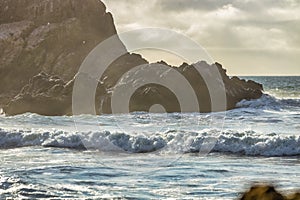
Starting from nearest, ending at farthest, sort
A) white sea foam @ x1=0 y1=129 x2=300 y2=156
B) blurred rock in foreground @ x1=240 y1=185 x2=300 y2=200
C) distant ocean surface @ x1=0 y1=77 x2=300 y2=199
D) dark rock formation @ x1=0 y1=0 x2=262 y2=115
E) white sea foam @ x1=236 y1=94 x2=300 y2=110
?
blurred rock in foreground @ x1=240 y1=185 x2=300 y2=200
distant ocean surface @ x1=0 y1=77 x2=300 y2=199
white sea foam @ x1=0 y1=129 x2=300 y2=156
white sea foam @ x1=236 y1=94 x2=300 y2=110
dark rock formation @ x1=0 y1=0 x2=262 y2=115

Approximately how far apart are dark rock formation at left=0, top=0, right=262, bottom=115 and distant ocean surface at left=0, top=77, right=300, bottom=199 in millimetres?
12190

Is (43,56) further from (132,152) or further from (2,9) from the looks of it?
(132,152)

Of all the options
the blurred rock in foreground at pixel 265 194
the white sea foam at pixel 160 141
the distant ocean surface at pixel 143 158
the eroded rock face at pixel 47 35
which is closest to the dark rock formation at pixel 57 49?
the eroded rock face at pixel 47 35

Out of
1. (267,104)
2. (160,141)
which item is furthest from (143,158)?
A: (267,104)

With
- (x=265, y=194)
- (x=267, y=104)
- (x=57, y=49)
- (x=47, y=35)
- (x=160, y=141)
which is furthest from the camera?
(x=47, y=35)

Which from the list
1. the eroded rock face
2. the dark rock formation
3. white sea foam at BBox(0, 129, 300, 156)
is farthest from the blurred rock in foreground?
the eroded rock face

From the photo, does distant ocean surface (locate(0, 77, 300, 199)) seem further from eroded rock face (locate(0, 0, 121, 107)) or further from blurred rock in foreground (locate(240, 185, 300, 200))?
eroded rock face (locate(0, 0, 121, 107))

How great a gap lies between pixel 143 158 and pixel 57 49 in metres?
44.2

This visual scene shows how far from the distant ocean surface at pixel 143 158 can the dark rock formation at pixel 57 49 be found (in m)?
12.2

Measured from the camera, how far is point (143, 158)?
21969 mm

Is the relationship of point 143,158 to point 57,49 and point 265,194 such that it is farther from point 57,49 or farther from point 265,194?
point 57,49

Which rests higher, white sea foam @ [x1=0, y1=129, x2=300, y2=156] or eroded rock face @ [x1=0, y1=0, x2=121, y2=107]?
eroded rock face @ [x1=0, y1=0, x2=121, y2=107]

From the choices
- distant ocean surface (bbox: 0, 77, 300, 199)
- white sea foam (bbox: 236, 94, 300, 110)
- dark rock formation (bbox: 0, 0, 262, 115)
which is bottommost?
distant ocean surface (bbox: 0, 77, 300, 199)

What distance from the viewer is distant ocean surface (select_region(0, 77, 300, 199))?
15.1 m
